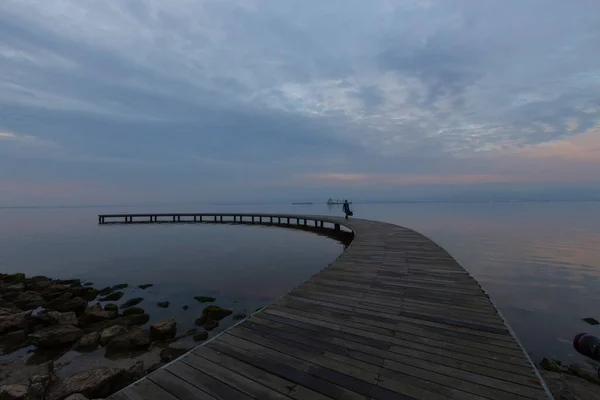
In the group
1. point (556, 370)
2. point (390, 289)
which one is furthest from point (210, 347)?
point (556, 370)

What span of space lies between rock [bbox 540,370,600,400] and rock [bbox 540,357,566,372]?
24cm

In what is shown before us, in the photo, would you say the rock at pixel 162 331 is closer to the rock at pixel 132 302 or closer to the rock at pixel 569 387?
the rock at pixel 132 302

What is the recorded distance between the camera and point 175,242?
22.6 meters

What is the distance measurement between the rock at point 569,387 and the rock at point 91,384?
7514 mm

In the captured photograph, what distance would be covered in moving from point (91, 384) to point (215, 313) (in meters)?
3.81

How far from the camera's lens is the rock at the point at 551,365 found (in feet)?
18.5

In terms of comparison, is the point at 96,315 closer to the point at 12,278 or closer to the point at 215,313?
the point at 215,313

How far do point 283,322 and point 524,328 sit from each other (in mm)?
7432

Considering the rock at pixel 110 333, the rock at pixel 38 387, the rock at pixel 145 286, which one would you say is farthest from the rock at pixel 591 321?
the rock at pixel 145 286

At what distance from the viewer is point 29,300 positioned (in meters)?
9.70

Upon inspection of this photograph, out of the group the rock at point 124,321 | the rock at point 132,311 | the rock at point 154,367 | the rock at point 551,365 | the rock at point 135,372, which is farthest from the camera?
the rock at point 132,311

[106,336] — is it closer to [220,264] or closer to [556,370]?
[220,264]

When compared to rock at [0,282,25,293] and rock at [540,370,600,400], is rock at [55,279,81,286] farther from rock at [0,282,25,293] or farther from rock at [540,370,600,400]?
rock at [540,370,600,400]

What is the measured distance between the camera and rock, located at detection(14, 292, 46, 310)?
9416 millimetres
